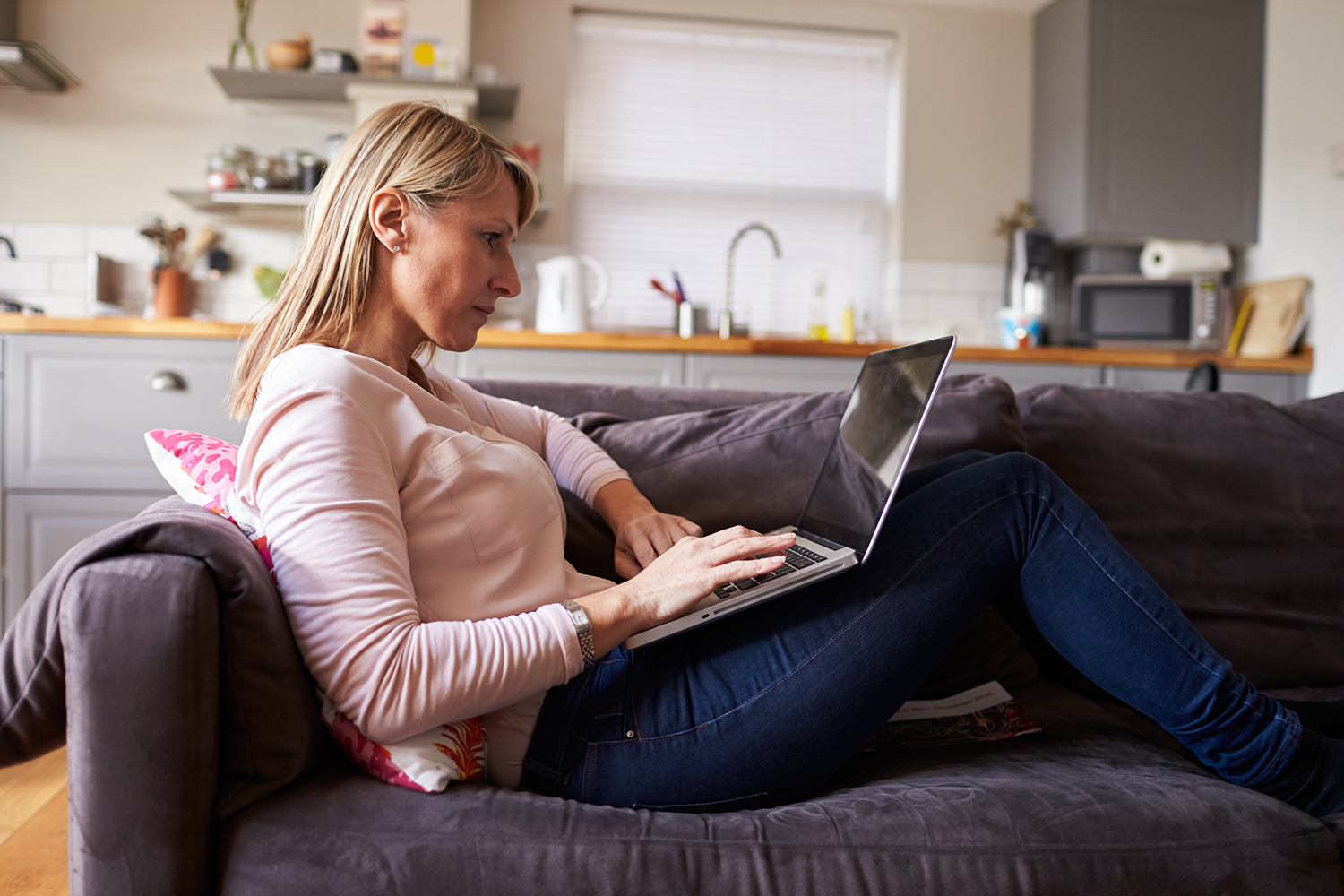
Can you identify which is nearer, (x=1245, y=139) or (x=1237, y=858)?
(x=1237, y=858)

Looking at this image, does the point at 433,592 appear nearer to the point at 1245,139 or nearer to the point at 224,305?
the point at 224,305

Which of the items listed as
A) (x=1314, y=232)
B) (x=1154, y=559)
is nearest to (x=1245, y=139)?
(x=1314, y=232)

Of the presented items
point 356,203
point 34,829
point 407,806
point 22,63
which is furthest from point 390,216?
point 22,63

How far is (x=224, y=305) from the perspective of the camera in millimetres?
3328

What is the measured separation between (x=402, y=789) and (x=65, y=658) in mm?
298

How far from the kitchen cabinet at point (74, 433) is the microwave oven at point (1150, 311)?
10.4 feet

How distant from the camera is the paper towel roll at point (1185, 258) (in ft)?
11.6

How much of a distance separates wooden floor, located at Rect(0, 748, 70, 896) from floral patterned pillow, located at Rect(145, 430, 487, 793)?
0.59 metres

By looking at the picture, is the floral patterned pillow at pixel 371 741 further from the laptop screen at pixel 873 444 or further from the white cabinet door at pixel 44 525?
the white cabinet door at pixel 44 525

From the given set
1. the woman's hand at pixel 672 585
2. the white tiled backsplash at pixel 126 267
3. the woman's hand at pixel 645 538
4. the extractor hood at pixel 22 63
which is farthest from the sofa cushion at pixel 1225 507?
the extractor hood at pixel 22 63

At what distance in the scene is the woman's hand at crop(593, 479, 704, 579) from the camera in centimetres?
113

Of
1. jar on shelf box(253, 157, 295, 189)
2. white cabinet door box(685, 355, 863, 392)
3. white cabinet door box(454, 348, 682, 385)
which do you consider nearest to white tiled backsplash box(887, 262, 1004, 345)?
white cabinet door box(685, 355, 863, 392)

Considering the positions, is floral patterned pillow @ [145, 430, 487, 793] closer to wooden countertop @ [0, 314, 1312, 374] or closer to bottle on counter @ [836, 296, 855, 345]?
wooden countertop @ [0, 314, 1312, 374]

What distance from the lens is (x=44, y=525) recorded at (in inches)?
99.9
